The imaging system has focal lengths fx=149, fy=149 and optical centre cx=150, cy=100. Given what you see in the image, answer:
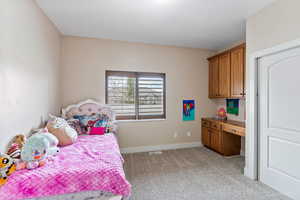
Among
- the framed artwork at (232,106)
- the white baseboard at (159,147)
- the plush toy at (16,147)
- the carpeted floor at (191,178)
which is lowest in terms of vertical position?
the carpeted floor at (191,178)

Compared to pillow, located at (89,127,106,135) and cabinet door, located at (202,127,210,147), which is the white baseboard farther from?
pillow, located at (89,127,106,135)

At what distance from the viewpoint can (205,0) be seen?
202 cm

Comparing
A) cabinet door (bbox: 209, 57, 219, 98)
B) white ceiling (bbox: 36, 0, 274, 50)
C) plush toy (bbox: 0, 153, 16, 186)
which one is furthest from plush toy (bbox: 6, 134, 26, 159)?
cabinet door (bbox: 209, 57, 219, 98)

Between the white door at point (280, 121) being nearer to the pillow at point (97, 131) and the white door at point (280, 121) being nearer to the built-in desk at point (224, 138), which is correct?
the built-in desk at point (224, 138)

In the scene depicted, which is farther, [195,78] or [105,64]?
[195,78]

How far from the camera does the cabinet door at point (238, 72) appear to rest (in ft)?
9.64

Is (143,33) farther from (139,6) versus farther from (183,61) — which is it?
(183,61)

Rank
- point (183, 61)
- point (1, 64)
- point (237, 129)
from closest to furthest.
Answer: point (1, 64)
point (237, 129)
point (183, 61)

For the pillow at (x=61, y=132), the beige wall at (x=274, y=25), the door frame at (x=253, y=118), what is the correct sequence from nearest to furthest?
the beige wall at (x=274, y=25)
the pillow at (x=61, y=132)
the door frame at (x=253, y=118)

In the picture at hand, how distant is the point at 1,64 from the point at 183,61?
3.47 meters

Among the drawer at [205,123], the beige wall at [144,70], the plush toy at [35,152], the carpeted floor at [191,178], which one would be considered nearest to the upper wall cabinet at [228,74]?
the beige wall at [144,70]

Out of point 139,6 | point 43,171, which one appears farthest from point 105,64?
point 43,171

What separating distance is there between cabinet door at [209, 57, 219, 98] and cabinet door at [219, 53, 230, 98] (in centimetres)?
12

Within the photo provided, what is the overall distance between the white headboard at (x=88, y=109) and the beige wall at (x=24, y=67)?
458 mm
